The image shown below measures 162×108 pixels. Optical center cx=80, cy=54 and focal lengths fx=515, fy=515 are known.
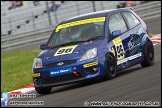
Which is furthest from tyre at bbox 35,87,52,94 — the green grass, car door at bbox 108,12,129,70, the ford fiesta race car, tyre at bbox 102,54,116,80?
the green grass

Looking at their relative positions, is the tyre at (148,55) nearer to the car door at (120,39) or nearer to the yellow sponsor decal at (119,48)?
the car door at (120,39)

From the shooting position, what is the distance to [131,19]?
→ 1201cm

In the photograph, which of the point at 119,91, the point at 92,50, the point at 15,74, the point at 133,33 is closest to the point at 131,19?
the point at 133,33

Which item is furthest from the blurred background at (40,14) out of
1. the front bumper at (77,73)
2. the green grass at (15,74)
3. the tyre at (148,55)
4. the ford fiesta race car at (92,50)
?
the front bumper at (77,73)

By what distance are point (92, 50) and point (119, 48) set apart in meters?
0.94

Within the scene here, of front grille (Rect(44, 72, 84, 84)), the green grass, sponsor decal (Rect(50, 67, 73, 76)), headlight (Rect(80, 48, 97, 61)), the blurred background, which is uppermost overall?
headlight (Rect(80, 48, 97, 61))

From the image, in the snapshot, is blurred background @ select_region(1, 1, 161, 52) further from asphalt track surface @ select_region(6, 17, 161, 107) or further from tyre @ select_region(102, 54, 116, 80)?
asphalt track surface @ select_region(6, 17, 161, 107)

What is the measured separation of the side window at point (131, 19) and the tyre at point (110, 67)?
1.69 metres

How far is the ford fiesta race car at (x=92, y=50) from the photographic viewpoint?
9820 mm

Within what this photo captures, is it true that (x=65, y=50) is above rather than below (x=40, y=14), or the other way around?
above

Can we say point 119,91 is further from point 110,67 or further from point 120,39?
point 120,39

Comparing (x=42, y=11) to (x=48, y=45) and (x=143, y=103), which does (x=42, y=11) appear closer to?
(x=48, y=45)

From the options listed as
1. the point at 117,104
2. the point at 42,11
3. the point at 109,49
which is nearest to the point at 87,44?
the point at 109,49

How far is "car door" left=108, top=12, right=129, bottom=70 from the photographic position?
1065 centimetres
